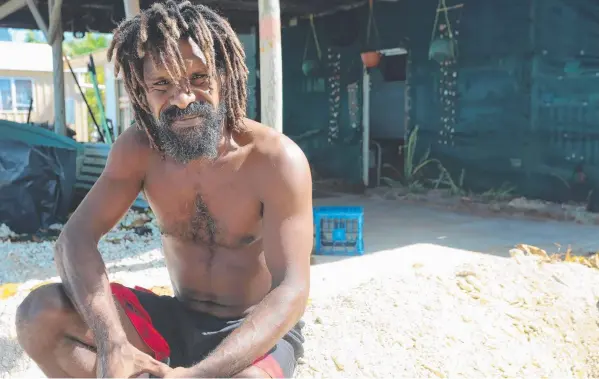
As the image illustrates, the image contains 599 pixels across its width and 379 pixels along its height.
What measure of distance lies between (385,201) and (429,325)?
217 inches

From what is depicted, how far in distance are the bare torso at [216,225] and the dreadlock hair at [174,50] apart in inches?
5.1

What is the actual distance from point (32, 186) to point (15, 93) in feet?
57.1

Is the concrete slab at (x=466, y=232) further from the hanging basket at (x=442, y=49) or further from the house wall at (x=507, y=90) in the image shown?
the hanging basket at (x=442, y=49)

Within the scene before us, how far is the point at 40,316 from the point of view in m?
1.81

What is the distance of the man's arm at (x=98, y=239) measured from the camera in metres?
1.83

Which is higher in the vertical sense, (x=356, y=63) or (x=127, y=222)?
(x=356, y=63)

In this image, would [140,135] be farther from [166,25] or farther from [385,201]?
[385,201]

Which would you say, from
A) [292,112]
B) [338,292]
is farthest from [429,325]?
[292,112]

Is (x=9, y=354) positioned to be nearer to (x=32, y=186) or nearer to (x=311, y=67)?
(x=32, y=186)

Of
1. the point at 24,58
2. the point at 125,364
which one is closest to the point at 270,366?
the point at 125,364

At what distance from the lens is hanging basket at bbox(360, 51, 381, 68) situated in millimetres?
9883

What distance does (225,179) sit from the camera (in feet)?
6.59

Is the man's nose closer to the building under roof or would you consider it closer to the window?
the building under roof

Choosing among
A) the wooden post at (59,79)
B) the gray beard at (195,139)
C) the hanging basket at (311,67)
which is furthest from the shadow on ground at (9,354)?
the hanging basket at (311,67)
